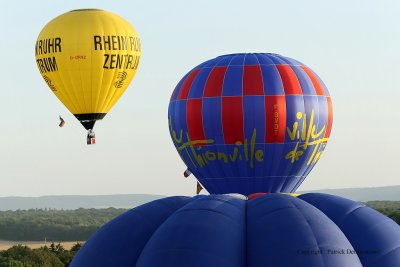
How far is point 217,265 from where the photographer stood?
16.7 metres

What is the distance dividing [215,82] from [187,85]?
3.90 feet

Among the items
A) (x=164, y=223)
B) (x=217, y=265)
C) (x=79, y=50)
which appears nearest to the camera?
(x=217, y=265)

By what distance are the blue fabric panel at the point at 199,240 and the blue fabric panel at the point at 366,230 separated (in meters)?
A: 2.16

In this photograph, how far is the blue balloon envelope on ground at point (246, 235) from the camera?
16812 millimetres

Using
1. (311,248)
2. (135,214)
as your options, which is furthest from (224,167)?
(311,248)

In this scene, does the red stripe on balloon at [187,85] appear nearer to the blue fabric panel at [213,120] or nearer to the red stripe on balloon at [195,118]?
the red stripe on balloon at [195,118]

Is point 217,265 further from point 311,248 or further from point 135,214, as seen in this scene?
point 135,214

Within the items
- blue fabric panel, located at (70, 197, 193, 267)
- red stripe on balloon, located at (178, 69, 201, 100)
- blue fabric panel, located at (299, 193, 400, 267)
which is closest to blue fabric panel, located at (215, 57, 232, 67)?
red stripe on balloon, located at (178, 69, 201, 100)

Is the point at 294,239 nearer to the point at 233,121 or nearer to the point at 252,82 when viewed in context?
the point at 233,121

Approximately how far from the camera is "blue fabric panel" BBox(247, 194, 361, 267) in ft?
54.9

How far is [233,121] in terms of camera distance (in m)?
31.0

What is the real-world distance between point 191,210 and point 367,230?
3.38m

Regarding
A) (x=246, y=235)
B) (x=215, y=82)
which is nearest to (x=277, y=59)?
(x=215, y=82)

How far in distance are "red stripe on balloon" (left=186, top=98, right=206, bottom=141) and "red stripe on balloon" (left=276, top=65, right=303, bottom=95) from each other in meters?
2.62
